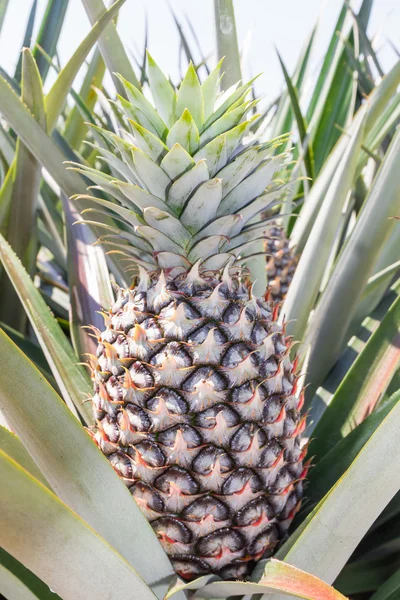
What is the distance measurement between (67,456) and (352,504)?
0.31 metres

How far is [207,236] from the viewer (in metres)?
0.70

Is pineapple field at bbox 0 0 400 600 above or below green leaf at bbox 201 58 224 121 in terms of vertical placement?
below

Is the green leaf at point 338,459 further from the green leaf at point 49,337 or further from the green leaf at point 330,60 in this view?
the green leaf at point 330,60

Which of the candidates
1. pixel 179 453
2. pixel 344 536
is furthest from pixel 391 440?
pixel 179 453

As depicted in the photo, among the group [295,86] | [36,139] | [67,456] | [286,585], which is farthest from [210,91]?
[295,86]

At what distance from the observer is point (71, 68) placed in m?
0.83

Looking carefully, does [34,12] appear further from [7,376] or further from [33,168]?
[7,376]

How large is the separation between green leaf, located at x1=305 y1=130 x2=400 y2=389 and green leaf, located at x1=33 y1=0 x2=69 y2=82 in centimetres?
81

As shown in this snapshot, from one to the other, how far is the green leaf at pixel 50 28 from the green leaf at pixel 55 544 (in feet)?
3.41

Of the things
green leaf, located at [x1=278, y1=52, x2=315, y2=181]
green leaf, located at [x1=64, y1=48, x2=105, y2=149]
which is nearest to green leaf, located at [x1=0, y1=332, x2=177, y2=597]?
→ green leaf, located at [x1=278, y1=52, x2=315, y2=181]

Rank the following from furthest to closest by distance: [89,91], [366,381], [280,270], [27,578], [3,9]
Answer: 1. [280,270]
2. [89,91]
3. [3,9]
4. [366,381]
5. [27,578]

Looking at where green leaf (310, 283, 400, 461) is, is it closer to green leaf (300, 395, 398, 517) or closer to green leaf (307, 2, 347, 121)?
green leaf (300, 395, 398, 517)

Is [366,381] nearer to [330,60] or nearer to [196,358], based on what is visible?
[196,358]

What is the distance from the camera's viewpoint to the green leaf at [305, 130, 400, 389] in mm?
857
